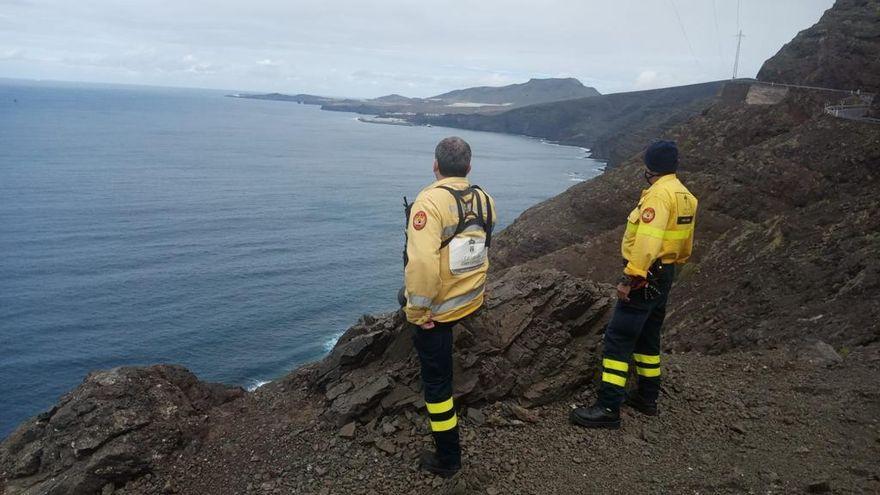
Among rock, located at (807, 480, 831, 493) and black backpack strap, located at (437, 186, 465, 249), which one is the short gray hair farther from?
rock, located at (807, 480, 831, 493)

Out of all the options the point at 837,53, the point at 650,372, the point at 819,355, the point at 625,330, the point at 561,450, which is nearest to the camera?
the point at 561,450

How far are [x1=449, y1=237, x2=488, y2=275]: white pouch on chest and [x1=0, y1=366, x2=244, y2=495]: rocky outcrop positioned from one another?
364cm

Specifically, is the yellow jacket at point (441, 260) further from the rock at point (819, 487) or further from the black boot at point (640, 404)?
the rock at point (819, 487)

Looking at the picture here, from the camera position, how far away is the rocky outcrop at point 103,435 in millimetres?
5832

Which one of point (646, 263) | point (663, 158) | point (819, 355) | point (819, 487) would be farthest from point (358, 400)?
point (819, 355)

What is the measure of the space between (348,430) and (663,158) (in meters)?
4.34

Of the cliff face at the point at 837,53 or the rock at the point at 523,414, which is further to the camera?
the cliff face at the point at 837,53

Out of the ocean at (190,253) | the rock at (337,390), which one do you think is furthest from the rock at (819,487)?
the ocean at (190,253)

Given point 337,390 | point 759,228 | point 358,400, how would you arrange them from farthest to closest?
point 759,228, point 337,390, point 358,400

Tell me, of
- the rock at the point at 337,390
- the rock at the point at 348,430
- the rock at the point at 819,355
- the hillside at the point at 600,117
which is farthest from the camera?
the hillside at the point at 600,117

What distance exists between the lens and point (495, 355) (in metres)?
6.92

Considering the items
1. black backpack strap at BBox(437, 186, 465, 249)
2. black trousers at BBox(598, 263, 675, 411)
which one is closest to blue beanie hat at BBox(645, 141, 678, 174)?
black trousers at BBox(598, 263, 675, 411)

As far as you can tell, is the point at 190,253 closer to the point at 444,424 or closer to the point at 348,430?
the point at 348,430

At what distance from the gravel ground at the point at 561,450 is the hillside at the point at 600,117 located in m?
121
